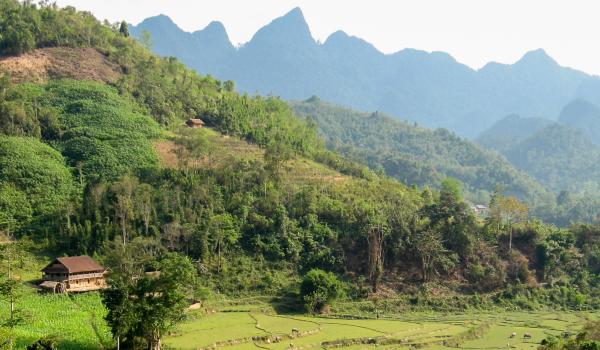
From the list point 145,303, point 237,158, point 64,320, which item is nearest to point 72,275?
point 64,320

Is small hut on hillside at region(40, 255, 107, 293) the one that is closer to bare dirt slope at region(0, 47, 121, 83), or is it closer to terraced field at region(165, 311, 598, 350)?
terraced field at region(165, 311, 598, 350)

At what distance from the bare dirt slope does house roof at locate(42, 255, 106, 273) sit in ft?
108

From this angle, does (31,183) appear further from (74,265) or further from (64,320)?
(64,320)

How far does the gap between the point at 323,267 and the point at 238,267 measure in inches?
257

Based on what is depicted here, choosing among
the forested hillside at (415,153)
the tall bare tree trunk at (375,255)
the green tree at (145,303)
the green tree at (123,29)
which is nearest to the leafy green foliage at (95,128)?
the green tree at (123,29)

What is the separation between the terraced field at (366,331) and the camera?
3328cm

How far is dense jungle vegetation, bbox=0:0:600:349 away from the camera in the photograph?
4406 centimetres

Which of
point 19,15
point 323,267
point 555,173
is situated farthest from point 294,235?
point 555,173

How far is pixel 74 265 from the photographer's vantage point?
3900 cm

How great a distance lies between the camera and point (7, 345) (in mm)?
25359

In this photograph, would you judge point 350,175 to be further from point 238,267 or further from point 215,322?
point 215,322

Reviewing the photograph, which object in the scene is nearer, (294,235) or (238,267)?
(238,267)

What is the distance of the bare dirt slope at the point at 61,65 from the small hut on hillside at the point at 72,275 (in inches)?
1308

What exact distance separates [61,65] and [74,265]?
1505 inches
